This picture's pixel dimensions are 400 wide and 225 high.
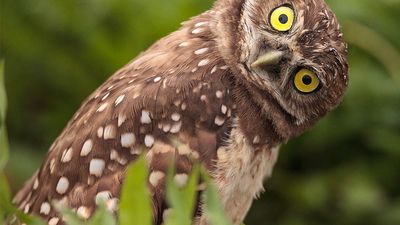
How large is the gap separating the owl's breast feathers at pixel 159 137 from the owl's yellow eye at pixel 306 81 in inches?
7.1

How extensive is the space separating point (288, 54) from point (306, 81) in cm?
13

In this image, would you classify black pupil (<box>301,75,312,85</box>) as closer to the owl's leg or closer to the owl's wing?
the owl's wing

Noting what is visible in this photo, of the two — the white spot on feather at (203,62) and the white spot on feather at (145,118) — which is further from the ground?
the white spot on feather at (203,62)

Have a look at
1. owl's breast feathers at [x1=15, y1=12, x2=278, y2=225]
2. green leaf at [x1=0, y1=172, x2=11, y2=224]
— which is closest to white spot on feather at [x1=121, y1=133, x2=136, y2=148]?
owl's breast feathers at [x1=15, y1=12, x2=278, y2=225]

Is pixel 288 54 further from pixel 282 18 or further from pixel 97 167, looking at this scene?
pixel 97 167

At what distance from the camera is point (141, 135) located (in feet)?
11.2

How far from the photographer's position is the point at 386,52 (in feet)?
17.5

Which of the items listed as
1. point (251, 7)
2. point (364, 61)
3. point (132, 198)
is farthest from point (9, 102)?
point (132, 198)

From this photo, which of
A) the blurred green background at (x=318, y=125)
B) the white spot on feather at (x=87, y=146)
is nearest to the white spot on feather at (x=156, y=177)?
the white spot on feather at (x=87, y=146)

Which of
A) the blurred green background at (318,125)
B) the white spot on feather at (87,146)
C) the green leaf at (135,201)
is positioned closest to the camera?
the green leaf at (135,201)

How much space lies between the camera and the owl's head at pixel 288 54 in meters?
3.54

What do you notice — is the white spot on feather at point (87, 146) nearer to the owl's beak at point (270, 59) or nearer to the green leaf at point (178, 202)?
the owl's beak at point (270, 59)

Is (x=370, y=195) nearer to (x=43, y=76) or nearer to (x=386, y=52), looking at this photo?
(x=386, y=52)

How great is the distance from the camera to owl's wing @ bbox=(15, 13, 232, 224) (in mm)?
3387
